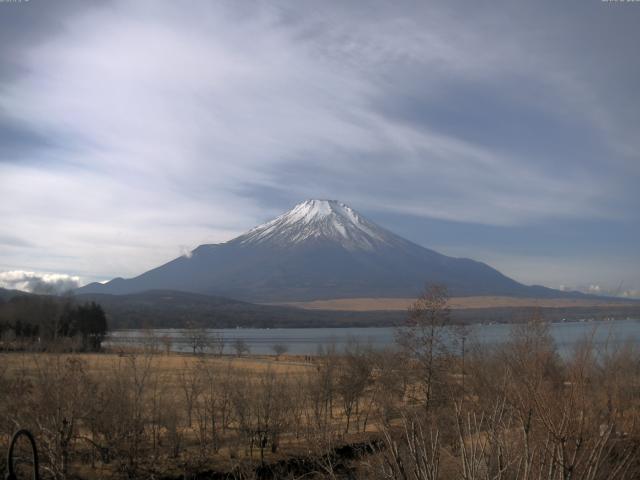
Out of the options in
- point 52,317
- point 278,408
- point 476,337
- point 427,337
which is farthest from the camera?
point 52,317

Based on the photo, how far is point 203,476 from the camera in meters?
20.4

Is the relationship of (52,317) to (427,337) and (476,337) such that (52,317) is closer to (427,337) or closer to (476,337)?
(476,337)

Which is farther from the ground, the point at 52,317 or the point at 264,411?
the point at 52,317

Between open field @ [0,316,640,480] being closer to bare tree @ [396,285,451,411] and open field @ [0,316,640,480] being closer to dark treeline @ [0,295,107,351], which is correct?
bare tree @ [396,285,451,411]

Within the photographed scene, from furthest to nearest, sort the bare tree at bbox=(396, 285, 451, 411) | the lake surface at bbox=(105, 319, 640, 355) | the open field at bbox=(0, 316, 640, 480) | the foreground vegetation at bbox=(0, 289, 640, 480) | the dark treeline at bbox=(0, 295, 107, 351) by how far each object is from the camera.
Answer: the dark treeline at bbox=(0, 295, 107, 351) → the bare tree at bbox=(396, 285, 451, 411) → the open field at bbox=(0, 316, 640, 480) → the foreground vegetation at bbox=(0, 289, 640, 480) → the lake surface at bbox=(105, 319, 640, 355)

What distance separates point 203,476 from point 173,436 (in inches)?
78.3

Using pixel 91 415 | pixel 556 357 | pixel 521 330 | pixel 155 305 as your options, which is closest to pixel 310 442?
pixel 91 415

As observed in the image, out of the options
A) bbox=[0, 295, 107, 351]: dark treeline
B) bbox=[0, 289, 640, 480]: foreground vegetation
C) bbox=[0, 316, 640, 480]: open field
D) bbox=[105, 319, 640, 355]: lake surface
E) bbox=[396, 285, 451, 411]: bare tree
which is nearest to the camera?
bbox=[105, 319, 640, 355]: lake surface

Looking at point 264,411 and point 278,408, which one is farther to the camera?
point 264,411

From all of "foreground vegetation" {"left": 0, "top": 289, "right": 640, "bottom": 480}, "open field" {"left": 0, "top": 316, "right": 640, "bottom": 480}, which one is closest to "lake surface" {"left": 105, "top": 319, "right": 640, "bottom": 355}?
"foreground vegetation" {"left": 0, "top": 289, "right": 640, "bottom": 480}

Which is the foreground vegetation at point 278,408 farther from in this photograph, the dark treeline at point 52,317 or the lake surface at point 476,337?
the dark treeline at point 52,317

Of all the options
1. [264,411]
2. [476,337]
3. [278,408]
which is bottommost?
[264,411]

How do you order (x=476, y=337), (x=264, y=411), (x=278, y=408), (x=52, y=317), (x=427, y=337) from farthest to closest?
(x=52, y=317)
(x=476, y=337)
(x=427, y=337)
(x=264, y=411)
(x=278, y=408)

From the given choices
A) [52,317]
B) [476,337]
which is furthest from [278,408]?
[52,317]
